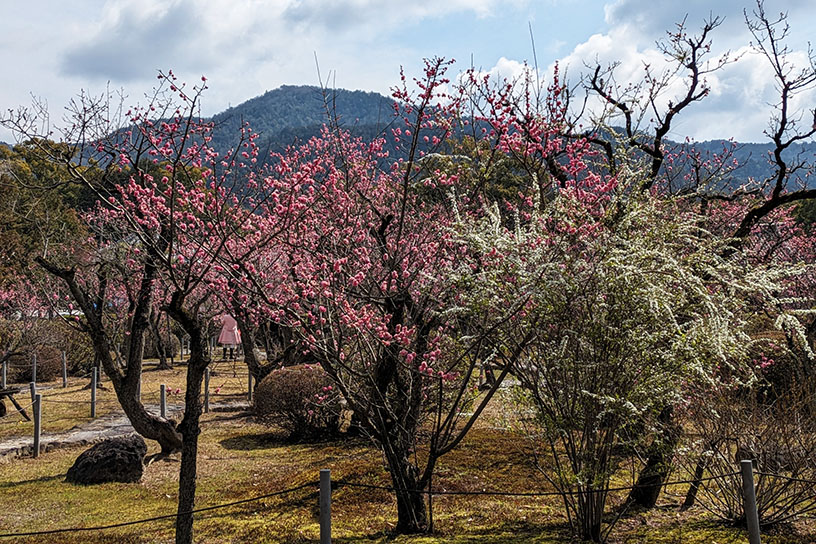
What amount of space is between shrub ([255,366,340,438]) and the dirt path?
264 centimetres

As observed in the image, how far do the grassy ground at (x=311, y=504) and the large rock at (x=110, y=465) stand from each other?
17 cm

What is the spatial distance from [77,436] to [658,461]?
9992 millimetres

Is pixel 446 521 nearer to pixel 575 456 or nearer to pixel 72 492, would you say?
pixel 575 456

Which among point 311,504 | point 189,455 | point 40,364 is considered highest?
point 40,364

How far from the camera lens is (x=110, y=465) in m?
8.53

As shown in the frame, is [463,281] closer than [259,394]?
Yes

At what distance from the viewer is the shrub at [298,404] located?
10914 millimetres

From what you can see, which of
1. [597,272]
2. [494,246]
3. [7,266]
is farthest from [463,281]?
[7,266]

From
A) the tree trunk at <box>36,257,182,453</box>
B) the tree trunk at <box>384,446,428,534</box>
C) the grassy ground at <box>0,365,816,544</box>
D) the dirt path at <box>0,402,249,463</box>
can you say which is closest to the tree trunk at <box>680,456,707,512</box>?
the grassy ground at <box>0,365,816,544</box>

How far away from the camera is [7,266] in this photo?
20938 millimetres

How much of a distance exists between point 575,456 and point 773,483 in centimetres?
197

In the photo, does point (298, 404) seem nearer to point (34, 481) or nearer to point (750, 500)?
point (34, 481)

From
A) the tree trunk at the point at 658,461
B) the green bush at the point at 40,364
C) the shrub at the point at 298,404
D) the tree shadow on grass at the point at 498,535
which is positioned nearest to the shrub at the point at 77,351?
the green bush at the point at 40,364

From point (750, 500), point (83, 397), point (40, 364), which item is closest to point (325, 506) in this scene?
point (750, 500)
